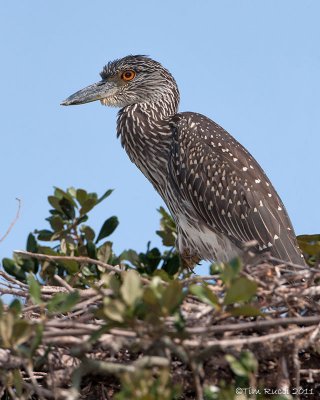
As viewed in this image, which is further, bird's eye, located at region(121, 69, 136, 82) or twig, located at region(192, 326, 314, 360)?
bird's eye, located at region(121, 69, 136, 82)

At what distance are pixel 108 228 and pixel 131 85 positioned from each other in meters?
2.58

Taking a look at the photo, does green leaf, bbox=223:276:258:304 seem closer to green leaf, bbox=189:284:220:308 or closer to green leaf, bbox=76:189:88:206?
green leaf, bbox=189:284:220:308

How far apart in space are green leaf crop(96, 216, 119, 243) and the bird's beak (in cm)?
221

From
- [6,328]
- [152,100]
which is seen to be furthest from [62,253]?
[152,100]

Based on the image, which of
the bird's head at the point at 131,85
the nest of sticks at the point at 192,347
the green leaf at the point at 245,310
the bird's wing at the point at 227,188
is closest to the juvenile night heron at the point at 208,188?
the bird's wing at the point at 227,188

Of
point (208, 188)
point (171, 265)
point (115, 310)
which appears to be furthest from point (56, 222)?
point (115, 310)

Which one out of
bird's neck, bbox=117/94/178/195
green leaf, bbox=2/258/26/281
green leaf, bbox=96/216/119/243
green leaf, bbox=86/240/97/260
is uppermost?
bird's neck, bbox=117/94/178/195

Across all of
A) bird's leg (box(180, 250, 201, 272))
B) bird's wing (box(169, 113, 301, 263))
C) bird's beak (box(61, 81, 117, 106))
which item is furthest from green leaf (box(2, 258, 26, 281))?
bird's beak (box(61, 81, 117, 106))

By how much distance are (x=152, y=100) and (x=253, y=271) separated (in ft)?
13.0

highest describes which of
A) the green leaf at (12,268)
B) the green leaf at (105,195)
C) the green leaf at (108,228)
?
the green leaf at (105,195)

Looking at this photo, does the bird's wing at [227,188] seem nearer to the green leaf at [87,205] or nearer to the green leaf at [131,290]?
the green leaf at [87,205]

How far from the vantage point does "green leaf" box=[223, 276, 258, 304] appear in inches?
144

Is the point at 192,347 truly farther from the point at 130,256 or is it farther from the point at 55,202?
the point at 55,202

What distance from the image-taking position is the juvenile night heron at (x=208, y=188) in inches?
259
